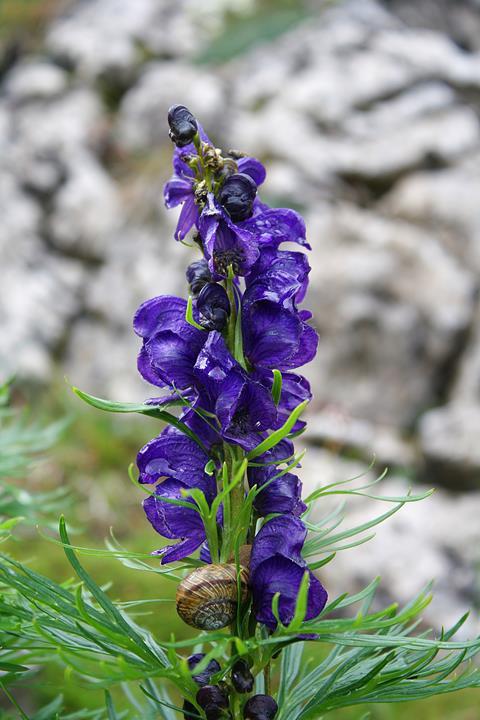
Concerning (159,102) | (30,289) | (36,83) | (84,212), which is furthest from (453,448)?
(36,83)

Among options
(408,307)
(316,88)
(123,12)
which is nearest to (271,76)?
(316,88)

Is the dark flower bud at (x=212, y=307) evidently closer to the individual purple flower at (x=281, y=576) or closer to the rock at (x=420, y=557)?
the individual purple flower at (x=281, y=576)

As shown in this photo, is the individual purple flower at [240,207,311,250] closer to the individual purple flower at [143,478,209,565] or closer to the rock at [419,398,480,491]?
the individual purple flower at [143,478,209,565]

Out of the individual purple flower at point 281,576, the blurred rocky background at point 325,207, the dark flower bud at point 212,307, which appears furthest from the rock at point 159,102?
the individual purple flower at point 281,576

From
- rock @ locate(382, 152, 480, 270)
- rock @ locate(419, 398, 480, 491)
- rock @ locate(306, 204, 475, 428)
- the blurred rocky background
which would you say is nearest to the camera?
rock @ locate(419, 398, 480, 491)

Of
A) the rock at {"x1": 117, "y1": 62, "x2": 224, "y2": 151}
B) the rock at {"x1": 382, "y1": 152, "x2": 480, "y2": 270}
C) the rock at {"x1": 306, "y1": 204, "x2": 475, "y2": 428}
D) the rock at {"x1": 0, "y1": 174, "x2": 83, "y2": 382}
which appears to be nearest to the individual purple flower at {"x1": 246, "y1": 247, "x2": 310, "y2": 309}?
the rock at {"x1": 306, "y1": 204, "x2": 475, "y2": 428}

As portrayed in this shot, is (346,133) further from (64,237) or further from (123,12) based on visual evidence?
(123,12)
